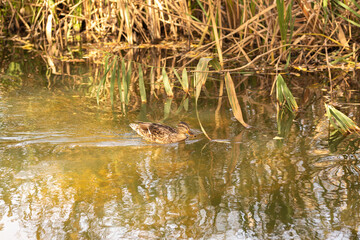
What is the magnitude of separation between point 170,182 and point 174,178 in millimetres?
102

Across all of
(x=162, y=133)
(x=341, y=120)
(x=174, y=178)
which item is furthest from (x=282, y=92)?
(x=174, y=178)

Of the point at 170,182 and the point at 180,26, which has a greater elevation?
the point at 180,26

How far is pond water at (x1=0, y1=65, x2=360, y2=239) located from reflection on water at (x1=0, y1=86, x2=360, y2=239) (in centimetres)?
1

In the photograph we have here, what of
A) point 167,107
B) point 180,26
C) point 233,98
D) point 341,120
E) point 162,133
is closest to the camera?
point 341,120

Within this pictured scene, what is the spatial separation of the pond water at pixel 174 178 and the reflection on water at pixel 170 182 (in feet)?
0.03

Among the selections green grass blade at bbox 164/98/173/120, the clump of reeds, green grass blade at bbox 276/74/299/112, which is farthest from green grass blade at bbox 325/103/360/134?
the clump of reeds

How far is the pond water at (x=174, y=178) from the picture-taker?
3.57m

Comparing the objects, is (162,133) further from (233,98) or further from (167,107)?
(167,107)

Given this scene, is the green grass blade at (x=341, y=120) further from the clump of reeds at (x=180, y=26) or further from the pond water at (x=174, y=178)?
the clump of reeds at (x=180, y=26)

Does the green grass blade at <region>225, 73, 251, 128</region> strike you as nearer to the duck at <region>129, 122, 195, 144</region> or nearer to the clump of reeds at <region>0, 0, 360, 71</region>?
the duck at <region>129, 122, 195, 144</region>

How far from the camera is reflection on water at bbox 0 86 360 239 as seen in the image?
3559 mm

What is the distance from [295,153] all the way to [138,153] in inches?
61.6

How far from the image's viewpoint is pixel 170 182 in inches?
171

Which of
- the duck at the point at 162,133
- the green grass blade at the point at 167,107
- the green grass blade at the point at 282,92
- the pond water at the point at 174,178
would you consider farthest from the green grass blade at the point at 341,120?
the green grass blade at the point at 167,107
